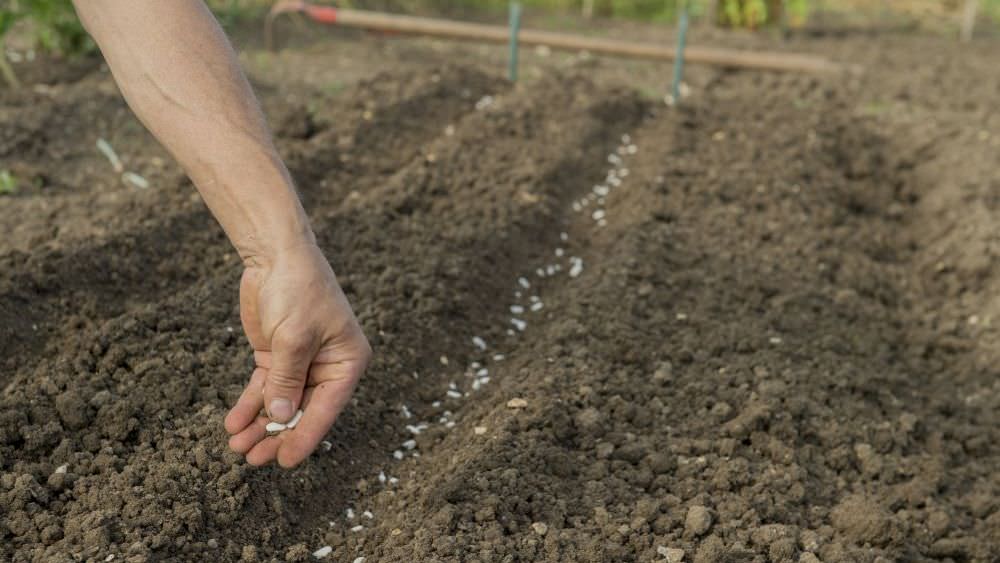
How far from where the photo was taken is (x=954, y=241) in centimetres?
524

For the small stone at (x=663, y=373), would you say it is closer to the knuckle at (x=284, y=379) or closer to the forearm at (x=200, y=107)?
the knuckle at (x=284, y=379)

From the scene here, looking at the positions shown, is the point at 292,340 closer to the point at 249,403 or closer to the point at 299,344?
the point at 299,344

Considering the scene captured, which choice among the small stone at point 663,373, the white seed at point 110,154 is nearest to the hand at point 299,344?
the small stone at point 663,373

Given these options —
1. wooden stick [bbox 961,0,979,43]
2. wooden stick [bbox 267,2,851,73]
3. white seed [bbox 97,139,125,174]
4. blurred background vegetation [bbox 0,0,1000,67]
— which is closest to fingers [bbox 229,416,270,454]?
white seed [bbox 97,139,125,174]

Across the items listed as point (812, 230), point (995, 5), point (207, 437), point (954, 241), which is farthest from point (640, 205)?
point (995, 5)

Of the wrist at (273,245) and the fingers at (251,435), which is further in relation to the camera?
the fingers at (251,435)

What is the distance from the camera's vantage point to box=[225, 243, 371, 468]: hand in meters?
2.15

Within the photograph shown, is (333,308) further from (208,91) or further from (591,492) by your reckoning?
(591,492)

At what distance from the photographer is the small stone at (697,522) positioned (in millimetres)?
2924

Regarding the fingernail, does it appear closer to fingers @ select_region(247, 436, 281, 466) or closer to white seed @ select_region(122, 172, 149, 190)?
fingers @ select_region(247, 436, 281, 466)

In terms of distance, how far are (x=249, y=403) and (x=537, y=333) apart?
1698 mm

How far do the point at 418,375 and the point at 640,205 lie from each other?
5.77ft

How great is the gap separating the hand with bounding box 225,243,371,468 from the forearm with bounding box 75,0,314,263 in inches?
2.3

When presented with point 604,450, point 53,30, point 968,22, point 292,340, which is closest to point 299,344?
point 292,340
